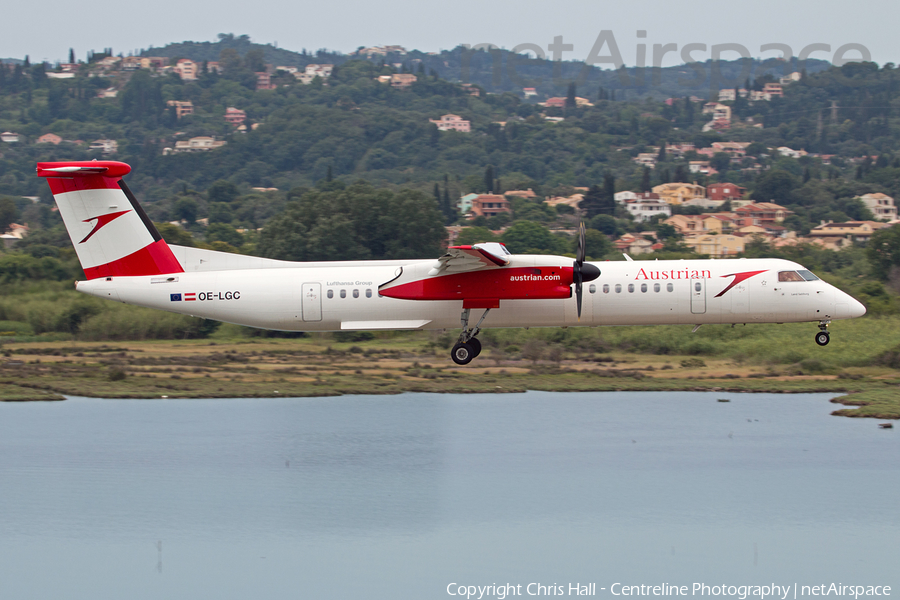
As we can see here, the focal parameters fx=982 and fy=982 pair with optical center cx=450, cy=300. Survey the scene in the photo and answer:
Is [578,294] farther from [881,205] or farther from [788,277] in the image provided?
[881,205]

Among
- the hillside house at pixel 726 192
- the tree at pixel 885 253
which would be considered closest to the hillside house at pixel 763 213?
the hillside house at pixel 726 192

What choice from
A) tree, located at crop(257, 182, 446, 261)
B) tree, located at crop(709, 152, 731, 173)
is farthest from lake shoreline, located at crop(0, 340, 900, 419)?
tree, located at crop(709, 152, 731, 173)

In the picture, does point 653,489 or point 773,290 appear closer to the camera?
point 773,290

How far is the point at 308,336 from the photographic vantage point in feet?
157

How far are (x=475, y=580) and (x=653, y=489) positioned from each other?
26.0 feet

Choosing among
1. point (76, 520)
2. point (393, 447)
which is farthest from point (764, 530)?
point (76, 520)

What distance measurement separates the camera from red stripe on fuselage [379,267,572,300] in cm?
2319

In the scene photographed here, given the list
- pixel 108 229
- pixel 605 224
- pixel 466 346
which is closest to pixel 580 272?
pixel 466 346

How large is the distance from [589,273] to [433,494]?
9373 mm

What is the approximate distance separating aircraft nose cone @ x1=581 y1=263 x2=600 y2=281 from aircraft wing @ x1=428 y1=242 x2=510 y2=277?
Result: 5.95 feet

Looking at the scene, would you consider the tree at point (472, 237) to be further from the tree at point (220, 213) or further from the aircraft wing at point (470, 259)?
the aircraft wing at point (470, 259)

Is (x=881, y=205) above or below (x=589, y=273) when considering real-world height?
above

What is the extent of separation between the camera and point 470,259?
902 inches

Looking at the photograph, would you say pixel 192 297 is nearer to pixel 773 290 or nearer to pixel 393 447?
pixel 393 447
